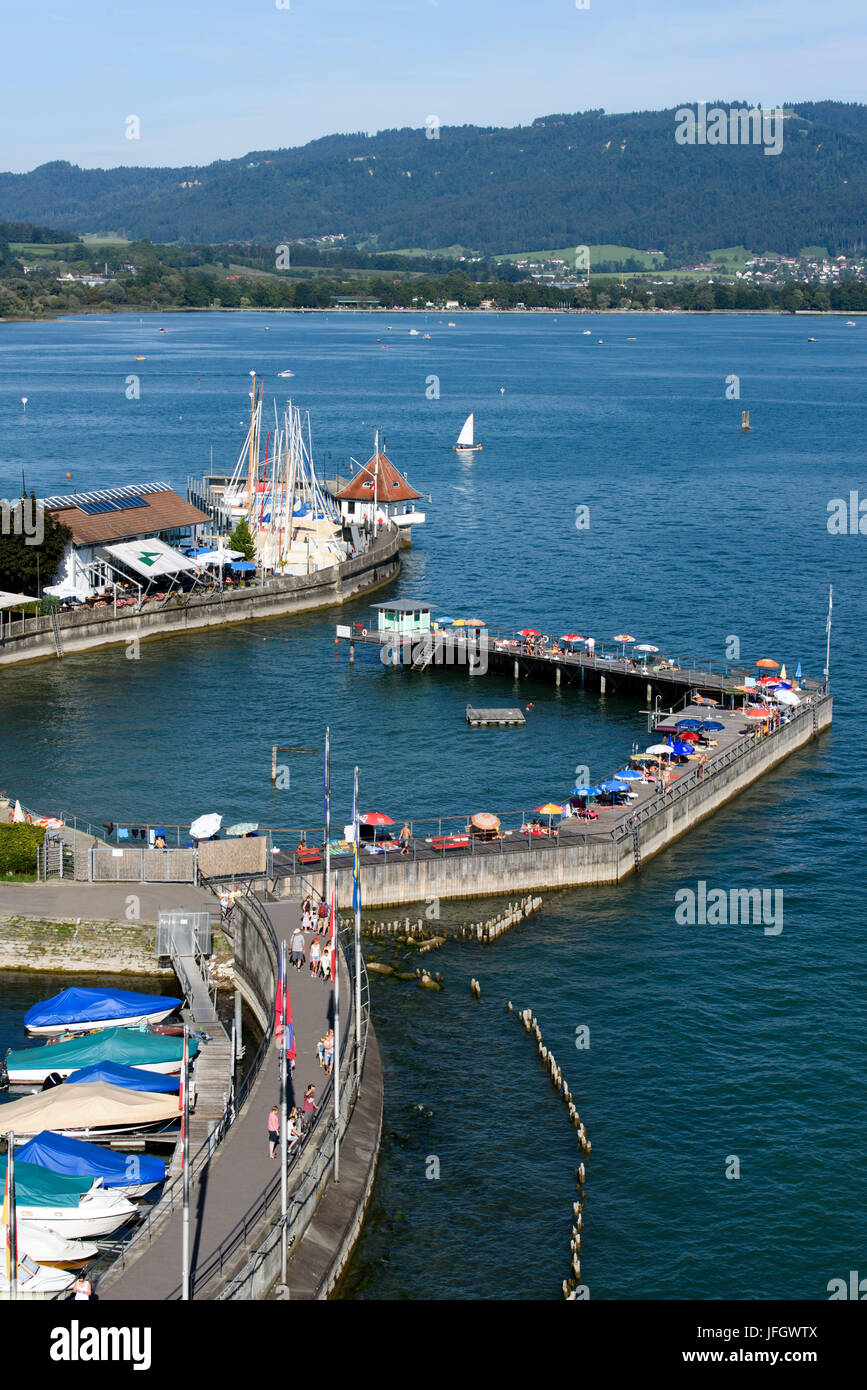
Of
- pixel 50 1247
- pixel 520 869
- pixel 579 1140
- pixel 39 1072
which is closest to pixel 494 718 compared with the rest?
pixel 520 869

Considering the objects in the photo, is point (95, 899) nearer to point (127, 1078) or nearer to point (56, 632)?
point (127, 1078)

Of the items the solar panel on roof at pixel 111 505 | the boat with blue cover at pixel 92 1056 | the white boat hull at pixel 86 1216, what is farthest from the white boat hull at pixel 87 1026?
the solar panel on roof at pixel 111 505

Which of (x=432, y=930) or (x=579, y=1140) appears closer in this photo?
(x=579, y=1140)

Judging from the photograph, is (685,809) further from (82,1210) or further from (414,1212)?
(82,1210)

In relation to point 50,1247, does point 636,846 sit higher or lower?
higher

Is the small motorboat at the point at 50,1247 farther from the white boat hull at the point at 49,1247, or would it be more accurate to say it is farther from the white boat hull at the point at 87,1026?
the white boat hull at the point at 87,1026
